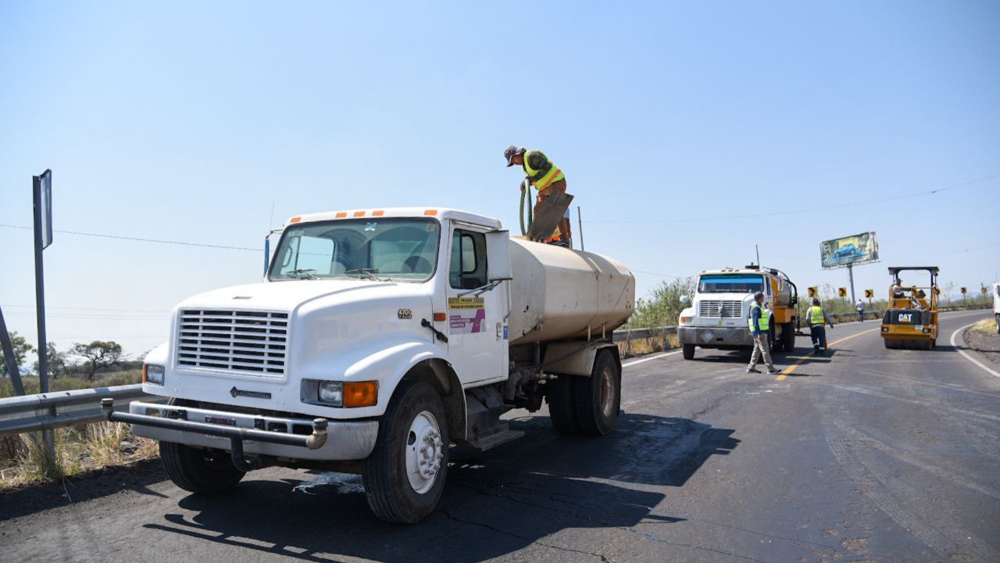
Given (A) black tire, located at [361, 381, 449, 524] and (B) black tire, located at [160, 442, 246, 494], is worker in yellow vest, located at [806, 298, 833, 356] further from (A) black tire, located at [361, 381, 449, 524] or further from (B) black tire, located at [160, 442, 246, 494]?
(B) black tire, located at [160, 442, 246, 494]

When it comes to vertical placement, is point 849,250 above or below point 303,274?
above

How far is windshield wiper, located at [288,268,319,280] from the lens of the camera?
230 inches

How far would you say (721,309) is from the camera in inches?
740

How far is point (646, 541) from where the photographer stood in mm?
4590

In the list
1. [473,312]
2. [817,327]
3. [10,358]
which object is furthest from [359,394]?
[817,327]

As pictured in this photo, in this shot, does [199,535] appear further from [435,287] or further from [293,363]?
[435,287]

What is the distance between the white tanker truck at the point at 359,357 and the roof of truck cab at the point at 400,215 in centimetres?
1

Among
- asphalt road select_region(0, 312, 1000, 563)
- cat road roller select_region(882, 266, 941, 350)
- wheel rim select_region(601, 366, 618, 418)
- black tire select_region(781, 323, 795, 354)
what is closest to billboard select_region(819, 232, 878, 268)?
cat road roller select_region(882, 266, 941, 350)

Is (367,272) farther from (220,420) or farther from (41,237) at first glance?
(41,237)

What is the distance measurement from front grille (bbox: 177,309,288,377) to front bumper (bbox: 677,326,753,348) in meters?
15.6

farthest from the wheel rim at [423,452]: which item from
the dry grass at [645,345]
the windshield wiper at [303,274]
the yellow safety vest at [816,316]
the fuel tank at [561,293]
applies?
the yellow safety vest at [816,316]

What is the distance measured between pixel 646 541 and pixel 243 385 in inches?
117

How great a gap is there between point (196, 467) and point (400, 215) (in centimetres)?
265

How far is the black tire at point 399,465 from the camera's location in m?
4.58
